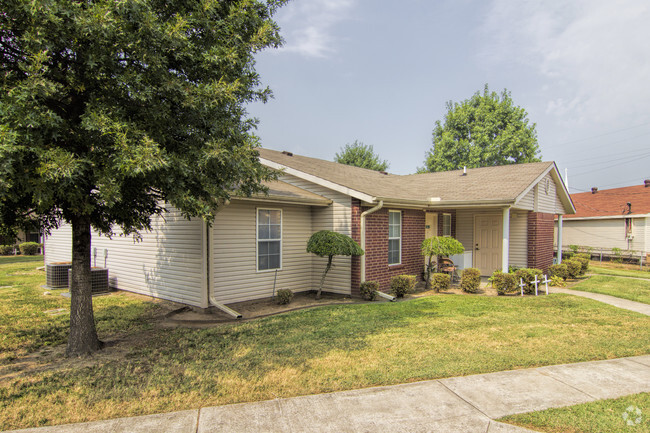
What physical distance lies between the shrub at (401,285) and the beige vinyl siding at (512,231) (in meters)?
5.24

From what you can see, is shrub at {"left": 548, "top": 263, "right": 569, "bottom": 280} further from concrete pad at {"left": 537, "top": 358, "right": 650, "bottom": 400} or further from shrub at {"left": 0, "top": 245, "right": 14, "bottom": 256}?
shrub at {"left": 0, "top": 245, "right": 14, "bottom": 256}

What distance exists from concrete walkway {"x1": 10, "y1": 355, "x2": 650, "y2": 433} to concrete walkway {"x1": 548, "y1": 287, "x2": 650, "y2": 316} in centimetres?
515

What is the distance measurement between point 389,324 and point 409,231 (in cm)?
523

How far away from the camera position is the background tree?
32.1 m

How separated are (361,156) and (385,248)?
99.8ft

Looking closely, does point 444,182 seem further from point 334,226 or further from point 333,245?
point 333,245

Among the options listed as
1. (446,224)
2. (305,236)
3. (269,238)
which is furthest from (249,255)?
(446,224)

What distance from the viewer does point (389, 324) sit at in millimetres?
7094

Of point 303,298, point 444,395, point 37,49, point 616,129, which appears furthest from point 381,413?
point 616,129

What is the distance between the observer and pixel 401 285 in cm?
1008

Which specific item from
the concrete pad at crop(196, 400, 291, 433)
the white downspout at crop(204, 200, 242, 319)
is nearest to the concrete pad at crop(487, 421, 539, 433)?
the concrete pad at crop(196, 400, 291, 433)

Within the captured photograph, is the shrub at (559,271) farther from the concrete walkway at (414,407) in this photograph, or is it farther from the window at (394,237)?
the concrete walkway at (414,407)

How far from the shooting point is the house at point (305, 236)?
8664mm

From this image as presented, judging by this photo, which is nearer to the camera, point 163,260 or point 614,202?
point 163,260
